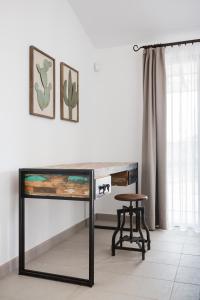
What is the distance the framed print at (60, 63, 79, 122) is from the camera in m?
3.15

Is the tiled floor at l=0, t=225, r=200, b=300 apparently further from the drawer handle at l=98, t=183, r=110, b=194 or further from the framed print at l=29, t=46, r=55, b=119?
the framed print at l=29, t=46, r=55, b=119

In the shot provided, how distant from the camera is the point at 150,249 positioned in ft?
9.52

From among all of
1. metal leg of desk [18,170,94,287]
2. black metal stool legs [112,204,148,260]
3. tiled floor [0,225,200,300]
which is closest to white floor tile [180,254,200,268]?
tiled floor [0,225,200,300]

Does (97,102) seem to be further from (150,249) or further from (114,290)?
(114,290)

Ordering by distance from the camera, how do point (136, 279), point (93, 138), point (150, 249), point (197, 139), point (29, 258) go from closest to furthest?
point (136, 279) < point (29, 258) < point (150, 249) < point (197, 139) < point (93, 138)

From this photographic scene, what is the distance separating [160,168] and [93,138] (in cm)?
103

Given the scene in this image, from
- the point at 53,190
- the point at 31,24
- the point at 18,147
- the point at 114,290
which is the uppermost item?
the point at 31,24

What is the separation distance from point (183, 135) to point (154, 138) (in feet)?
1.16

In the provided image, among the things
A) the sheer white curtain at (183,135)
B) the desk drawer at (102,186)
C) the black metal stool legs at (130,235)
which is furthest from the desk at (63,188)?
the sheer white curtain at (183,135)

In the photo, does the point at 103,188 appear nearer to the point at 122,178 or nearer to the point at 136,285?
the point at 136,285

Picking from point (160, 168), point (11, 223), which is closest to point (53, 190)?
point (11, 223)

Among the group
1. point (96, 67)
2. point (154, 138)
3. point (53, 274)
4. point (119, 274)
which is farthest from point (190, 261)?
point (96, 67)

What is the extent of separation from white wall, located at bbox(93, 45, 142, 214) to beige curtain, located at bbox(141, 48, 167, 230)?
0.73ft

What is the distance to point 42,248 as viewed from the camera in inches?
109
